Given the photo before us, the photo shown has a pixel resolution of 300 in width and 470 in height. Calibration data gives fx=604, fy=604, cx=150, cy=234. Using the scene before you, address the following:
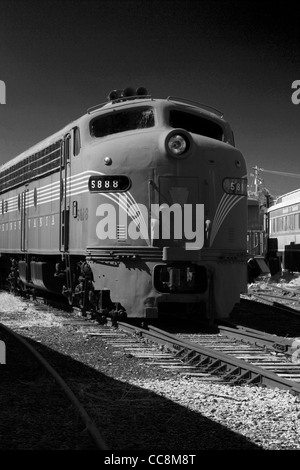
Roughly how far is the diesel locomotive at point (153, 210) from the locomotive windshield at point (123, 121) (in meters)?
0.02

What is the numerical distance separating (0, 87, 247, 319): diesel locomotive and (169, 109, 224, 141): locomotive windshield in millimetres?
21

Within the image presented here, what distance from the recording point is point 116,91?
11.6 meters

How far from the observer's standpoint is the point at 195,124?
11297 millimetres

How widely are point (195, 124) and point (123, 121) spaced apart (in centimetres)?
136

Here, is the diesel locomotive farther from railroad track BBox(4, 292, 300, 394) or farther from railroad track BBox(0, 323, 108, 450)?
railroad track BBox(0, 323, 108, 450)

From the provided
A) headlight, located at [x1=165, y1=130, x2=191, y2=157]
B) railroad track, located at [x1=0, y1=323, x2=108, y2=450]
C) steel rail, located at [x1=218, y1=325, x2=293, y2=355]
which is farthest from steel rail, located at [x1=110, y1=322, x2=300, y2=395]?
headlight, located at [x1=165, y1=130, x2=191, y2=157]

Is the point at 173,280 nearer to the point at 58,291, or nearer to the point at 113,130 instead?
the point at 113,130

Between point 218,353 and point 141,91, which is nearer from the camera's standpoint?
point 218,353

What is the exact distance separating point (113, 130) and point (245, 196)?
273 centimetres

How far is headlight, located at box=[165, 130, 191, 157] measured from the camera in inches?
401

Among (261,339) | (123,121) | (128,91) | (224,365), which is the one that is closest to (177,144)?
(123,121)

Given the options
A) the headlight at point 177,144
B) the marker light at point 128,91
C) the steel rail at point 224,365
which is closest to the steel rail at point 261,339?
the steel rail at point 224,365

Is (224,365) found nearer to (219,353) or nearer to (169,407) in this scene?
(219,353)
